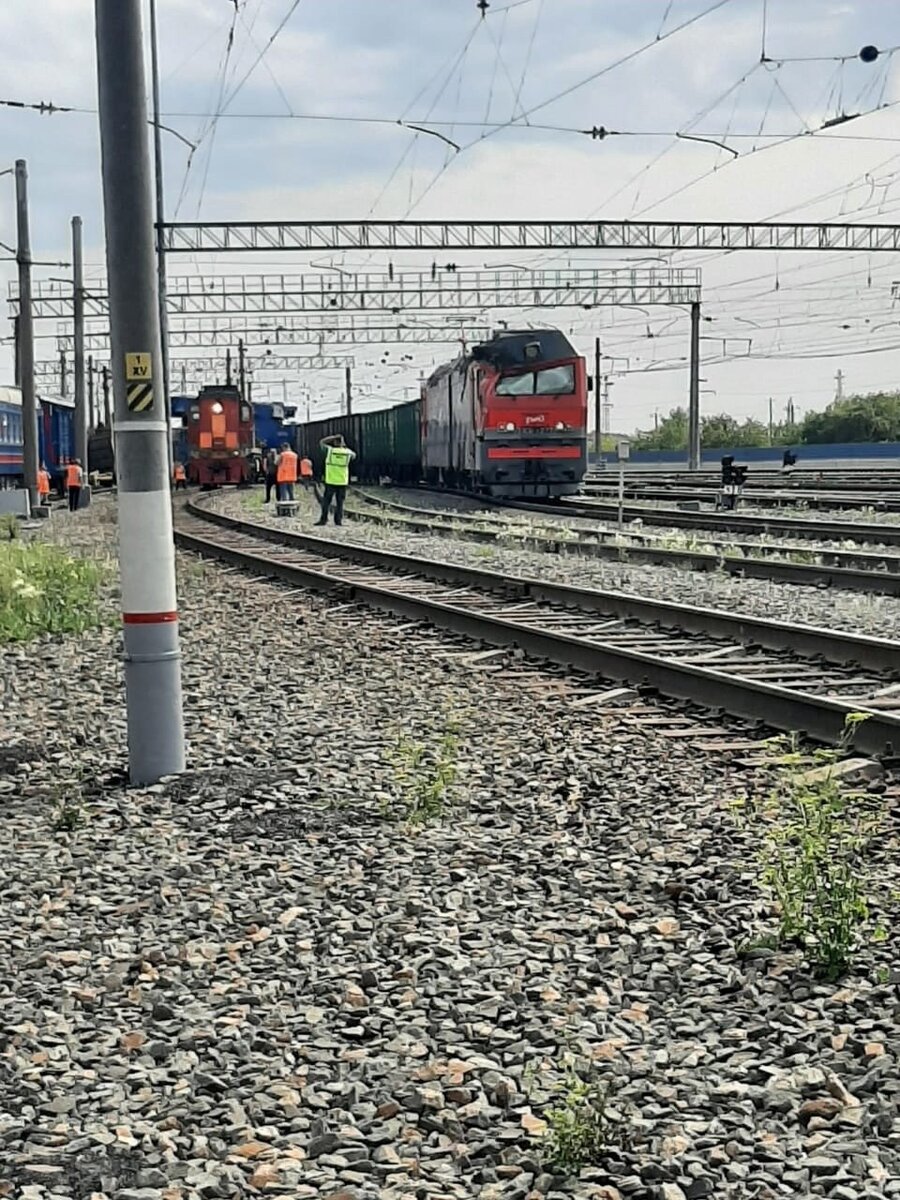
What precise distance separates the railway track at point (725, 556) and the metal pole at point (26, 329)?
36.9 ft

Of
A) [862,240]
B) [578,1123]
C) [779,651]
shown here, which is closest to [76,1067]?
[578,1123]

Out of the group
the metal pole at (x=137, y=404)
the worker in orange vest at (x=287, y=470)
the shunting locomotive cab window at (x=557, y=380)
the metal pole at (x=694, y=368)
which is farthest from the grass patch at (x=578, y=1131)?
the metal pole at (x=694, y=368)

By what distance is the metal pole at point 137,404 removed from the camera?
24.6ft

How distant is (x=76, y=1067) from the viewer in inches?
156

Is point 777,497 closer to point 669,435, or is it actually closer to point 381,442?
point 381,442

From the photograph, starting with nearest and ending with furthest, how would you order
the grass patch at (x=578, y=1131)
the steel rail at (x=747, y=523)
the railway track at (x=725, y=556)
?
the grass patch at (x=578, y=1131)
the railway track at (x=725, y=556)
the steel rail at (x=747, y=523)

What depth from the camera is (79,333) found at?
4191 cm

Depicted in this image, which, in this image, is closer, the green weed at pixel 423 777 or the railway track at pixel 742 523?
the green weed at pixel 423 777

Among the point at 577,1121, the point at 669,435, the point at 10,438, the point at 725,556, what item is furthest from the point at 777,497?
the point at 669,435

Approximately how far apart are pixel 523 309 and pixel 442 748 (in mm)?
50634

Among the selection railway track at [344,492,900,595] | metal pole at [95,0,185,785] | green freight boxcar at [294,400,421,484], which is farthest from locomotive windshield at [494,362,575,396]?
metal pole at [95,0,185,785]

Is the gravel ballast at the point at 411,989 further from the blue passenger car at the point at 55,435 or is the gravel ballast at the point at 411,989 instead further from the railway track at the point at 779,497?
the blue passenger car at the point at 55,435

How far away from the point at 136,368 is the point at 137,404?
0.18m

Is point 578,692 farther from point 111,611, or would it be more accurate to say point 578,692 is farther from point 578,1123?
point 111,611
